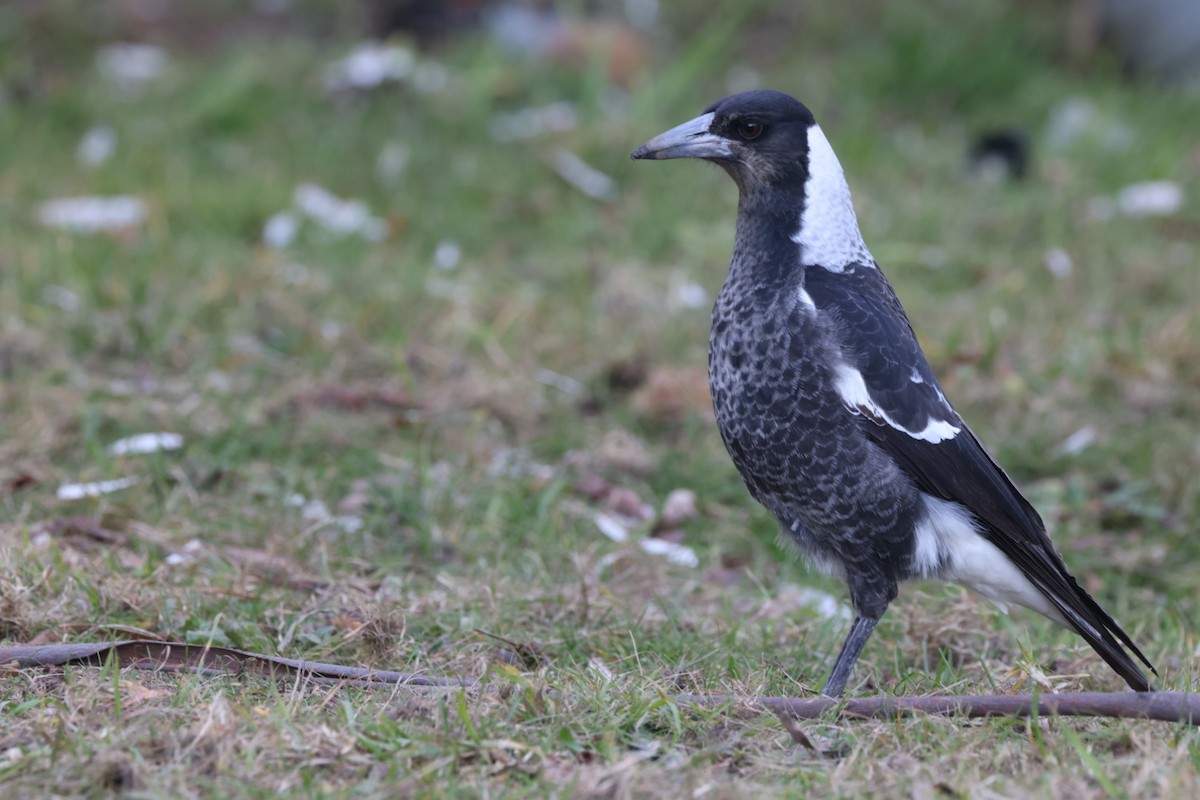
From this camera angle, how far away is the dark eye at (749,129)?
2674mm

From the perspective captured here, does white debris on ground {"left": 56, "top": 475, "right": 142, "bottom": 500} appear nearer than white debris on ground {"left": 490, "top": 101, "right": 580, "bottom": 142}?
Yes

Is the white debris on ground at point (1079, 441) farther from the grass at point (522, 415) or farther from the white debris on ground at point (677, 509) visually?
the white debris on ground at point (677, 509)

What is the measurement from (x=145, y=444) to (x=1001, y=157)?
3.70 metres

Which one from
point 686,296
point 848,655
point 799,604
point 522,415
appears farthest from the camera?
point 686,296

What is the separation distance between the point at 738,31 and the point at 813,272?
16.0 feet

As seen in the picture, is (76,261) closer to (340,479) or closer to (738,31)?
(340,479)

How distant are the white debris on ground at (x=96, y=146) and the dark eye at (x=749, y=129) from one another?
3.50m

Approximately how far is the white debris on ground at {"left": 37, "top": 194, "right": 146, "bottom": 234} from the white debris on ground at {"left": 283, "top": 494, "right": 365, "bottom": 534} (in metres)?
2.03

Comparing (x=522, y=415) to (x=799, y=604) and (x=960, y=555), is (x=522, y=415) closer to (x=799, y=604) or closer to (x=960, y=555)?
(x=799, y=604)

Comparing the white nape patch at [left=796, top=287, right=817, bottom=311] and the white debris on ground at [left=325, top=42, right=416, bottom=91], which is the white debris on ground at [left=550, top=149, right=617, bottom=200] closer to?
the white debris on ground at [left=325, top=42, right=416, bottom=91]

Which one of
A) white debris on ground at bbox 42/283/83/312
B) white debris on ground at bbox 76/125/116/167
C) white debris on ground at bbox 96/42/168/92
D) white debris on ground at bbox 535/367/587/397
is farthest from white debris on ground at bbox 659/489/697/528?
white debris on ground at bbox 96/42/168/92

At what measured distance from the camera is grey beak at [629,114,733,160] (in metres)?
2.69

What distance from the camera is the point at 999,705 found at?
82.7 inches

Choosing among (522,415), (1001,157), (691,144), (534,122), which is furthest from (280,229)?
(1001,157)
